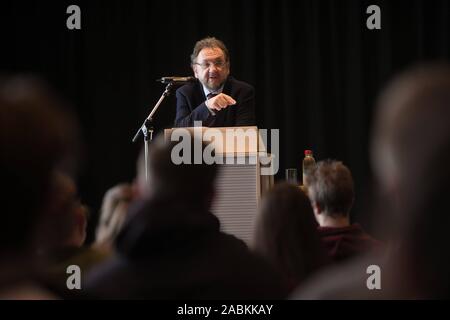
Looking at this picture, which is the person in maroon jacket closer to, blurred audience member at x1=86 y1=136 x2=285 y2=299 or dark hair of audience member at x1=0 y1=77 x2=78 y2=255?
blurred audience member at x1=86 y1=136 x2=285 y2=299

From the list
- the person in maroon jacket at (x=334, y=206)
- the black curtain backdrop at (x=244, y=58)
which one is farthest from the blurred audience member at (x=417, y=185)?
the black curtain backdrop at (x=244, y=58)

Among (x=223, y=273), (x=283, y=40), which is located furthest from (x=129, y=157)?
(x=223, y=273)

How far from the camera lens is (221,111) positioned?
4281mm

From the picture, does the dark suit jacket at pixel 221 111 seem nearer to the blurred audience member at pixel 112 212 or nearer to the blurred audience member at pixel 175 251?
the blurred audience member at pixel 112 212

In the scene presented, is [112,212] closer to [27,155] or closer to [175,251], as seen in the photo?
[175,251]

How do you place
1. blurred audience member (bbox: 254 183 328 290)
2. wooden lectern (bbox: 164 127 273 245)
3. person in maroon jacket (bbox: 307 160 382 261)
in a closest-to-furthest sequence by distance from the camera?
blurred audience member (bbox: 254 183 328 290) < person in maroon jacket (bbox: 307 160 382 261) < wooden lectern (bbox: 164 127 273 245)

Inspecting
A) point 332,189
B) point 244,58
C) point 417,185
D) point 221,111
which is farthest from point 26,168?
point 244,58

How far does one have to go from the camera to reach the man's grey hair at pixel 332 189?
2.16 meters

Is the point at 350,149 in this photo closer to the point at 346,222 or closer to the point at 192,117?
the point at 192,117

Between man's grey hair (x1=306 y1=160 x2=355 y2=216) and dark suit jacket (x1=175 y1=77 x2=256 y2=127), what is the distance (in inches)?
76.5

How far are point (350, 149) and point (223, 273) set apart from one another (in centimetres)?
438

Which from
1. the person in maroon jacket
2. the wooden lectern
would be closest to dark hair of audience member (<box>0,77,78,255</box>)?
the person in maroon jacket

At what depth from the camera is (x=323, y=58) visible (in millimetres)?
5605

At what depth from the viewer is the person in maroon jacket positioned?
2.06m
